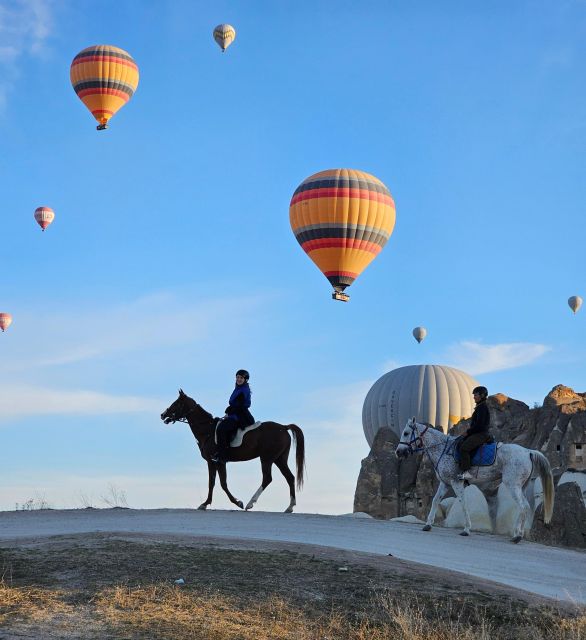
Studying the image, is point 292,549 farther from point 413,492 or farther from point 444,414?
point 444,414

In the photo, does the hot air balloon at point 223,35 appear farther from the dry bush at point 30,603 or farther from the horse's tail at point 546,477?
the dry bush at point 30,603

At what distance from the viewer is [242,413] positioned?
83.4ft

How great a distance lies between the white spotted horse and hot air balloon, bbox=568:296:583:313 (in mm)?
64952

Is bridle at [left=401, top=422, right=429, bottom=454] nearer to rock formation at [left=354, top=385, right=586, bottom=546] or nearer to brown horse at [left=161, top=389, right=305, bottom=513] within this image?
brown horse at [left=161, top=389, right=305, bottom=513]

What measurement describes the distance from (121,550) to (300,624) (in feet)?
15.0

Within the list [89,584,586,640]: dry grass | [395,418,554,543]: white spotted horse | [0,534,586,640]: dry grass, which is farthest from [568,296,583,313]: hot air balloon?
[89,584,586,640]: dry grass

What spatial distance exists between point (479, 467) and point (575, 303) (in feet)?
218

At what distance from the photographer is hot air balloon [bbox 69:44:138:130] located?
216 feet

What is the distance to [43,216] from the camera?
74.1 metres

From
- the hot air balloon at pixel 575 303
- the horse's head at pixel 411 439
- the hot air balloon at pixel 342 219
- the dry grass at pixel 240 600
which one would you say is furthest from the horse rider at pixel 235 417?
the hot air balloon at pixel 575 303

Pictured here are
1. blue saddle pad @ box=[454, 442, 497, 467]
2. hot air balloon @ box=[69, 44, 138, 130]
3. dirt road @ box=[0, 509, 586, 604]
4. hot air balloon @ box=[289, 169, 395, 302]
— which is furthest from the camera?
hot air balloon @ box=[69, 44, 138, 130]

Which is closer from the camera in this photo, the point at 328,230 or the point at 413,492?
the point at 328,230

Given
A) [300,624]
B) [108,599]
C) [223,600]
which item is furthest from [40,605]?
[300,624]

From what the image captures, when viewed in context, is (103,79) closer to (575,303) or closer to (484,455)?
(575,303)
